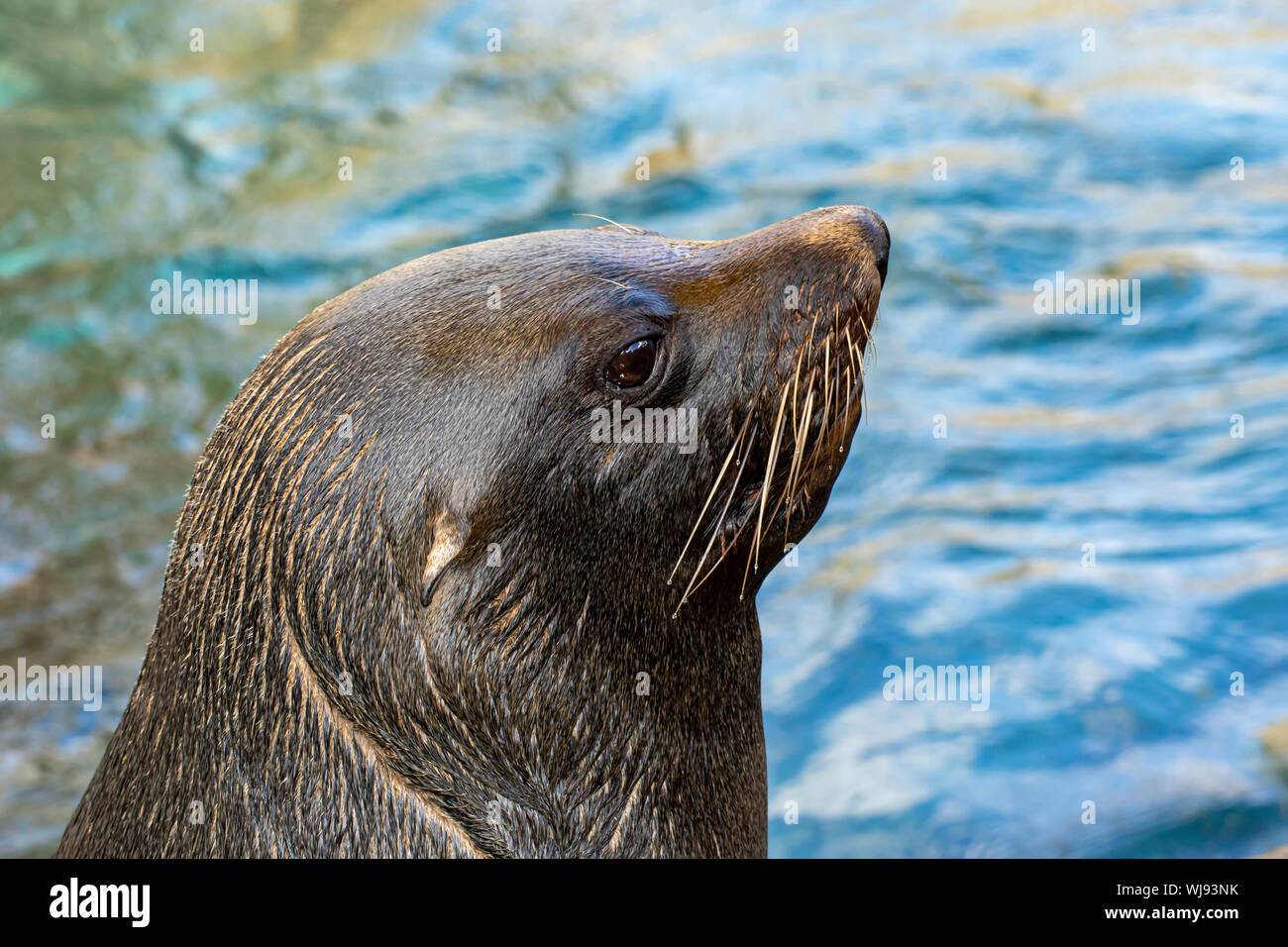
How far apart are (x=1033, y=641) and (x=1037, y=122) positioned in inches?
209

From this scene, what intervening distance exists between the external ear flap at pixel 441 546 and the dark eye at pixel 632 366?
496mm

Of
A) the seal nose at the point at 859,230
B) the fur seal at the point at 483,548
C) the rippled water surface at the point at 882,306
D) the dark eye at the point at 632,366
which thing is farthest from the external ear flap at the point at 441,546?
the rippled water surface at the point at 882,306

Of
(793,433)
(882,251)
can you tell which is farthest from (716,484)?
(882,251)

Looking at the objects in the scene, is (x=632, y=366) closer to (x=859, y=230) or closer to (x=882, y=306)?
(x=859, y=230)

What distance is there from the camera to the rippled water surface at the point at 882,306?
692 centimetres

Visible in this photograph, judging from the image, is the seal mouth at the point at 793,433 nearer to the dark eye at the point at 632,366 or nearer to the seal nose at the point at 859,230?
the seal nose at the point at 859,230

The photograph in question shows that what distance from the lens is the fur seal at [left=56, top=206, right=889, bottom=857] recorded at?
3.21 m

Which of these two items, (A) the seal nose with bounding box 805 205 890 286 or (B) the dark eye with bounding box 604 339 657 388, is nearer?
(B) the dark eye with bounding box 604 339 657 388

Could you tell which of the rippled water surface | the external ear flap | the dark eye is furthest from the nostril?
the rippled water surface

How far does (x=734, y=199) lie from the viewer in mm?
10625

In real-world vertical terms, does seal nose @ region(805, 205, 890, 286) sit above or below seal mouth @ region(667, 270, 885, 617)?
above

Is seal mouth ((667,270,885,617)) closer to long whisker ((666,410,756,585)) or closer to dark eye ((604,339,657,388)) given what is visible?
long whisker ((666,410,756,585))

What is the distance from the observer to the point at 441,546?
315cm

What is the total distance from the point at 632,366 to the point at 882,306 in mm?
7046
